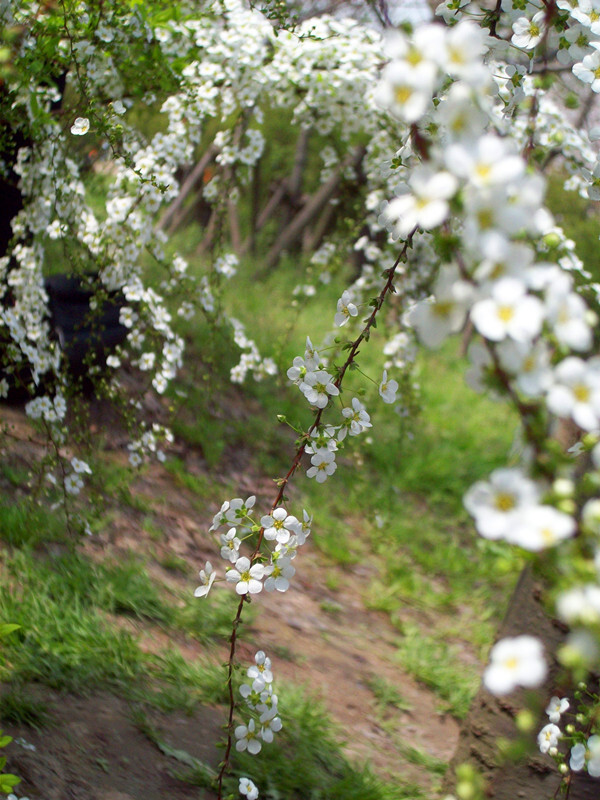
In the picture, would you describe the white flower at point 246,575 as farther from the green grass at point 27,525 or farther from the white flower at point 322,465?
the green grass at point 27,525

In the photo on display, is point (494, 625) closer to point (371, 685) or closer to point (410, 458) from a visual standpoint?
point (371, 685)

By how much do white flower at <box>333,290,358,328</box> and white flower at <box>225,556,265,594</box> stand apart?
0.52 meters

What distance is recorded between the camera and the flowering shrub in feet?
2.37

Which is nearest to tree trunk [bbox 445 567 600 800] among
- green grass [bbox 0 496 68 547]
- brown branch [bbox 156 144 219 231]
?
green grass [bbox 0 496 68 547]

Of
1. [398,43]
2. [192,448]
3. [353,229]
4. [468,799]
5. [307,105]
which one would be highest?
[398,43]

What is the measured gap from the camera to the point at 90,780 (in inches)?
67.5

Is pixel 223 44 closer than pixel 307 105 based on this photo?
Yes

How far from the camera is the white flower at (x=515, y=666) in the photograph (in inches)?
27.4

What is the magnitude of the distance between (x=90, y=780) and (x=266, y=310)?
14.2 ft

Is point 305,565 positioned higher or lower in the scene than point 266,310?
higher

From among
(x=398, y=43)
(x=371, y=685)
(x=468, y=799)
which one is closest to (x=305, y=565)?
(x=371, y=685)

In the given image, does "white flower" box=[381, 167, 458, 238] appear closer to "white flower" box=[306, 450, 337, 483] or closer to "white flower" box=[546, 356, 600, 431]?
"white flower" box=[546, 356, 600, 431]

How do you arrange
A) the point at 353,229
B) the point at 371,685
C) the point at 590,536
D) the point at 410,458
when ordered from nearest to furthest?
1. the point at 590,536
2. the point at 371,685
3. the point at 353,229
4. the point at 410,458

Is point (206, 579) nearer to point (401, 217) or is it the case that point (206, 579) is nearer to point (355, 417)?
point (355, 417)
